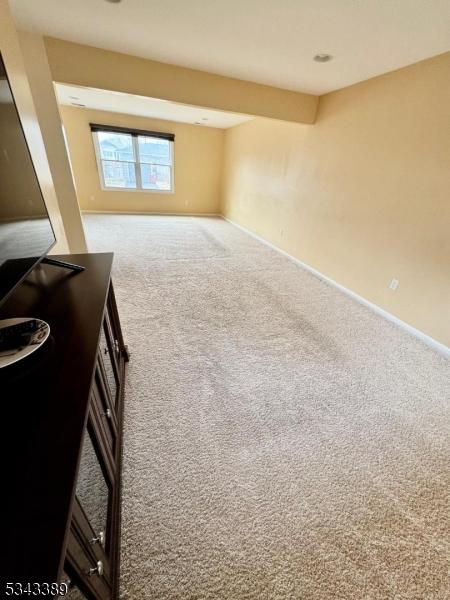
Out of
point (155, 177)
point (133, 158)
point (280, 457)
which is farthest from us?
point (155, 177)

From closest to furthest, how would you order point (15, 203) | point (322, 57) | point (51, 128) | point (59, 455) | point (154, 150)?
point (59, 455)
point (15, 203)
point (322, 57)
point (51, 128)
point (154, 150)

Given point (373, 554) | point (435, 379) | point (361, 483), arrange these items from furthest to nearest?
point (435, 379) → point (361, 483) → point (373, 554)

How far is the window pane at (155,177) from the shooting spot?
6.42 m

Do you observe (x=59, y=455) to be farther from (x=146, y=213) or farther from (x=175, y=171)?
(x=175, y=171)

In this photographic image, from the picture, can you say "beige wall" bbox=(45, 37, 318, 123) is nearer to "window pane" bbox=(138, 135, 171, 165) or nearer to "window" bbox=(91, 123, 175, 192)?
"window" bbox=(91, 123, 175, 192)

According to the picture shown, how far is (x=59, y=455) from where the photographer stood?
49cm

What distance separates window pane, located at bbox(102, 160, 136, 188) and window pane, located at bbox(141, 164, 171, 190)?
0.88 ft

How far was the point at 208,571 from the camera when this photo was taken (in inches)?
34.9

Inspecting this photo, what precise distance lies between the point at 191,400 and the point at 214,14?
2691 mm

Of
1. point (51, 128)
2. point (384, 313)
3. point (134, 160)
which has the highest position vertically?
point (51, 128)

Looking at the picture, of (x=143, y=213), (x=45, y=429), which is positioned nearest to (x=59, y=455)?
(x=45, y=429)

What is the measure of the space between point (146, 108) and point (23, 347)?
5851mm

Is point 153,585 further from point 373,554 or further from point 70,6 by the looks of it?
point 70,6

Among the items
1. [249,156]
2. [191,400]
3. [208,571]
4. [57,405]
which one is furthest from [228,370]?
[249,156]
